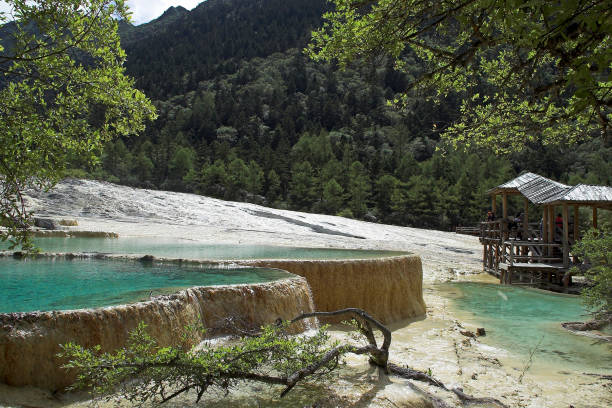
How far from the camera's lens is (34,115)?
523 cm

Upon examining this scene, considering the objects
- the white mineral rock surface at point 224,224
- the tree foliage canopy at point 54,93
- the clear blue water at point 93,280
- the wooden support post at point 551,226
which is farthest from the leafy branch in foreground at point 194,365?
the wooden support post at point 551,226

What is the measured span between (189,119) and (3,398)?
105 metres

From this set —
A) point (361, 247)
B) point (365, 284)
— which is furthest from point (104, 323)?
point (361, 247)

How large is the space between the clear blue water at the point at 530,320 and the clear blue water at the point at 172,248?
3223 millimetres

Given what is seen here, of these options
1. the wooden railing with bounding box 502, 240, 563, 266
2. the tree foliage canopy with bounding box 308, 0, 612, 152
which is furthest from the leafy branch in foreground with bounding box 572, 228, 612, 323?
the wooden railing with bounding box 502, 240, 563, 266

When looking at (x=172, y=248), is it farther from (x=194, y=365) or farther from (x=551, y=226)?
(x=551, y=226)

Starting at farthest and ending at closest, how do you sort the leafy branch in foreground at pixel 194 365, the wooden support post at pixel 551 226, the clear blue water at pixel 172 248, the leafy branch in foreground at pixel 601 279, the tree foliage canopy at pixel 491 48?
the wooden support post at pixel 551 226
the clear blue water at pixel 172 248
the leafy branch in foreground at pixel 601 279
the leafy branch in foreground at pixel 194 365
the tree foliage canopy at pixel 491 48

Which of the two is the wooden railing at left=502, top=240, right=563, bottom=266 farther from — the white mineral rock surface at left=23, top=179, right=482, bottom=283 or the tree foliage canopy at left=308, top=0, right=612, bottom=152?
the tree foliage canopy at left=308, top=0, right=612, bottom=152

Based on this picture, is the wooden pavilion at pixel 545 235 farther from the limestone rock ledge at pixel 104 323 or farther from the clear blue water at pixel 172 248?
the limestone rock ledge at pixel 104 323

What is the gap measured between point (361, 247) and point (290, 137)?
3206 inches

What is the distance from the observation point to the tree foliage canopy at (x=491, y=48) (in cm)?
359

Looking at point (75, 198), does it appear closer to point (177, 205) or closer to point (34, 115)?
point (177, 205)

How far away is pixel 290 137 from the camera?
99938mm

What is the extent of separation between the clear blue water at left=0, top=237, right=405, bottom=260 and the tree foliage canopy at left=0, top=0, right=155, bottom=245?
24.0ft
